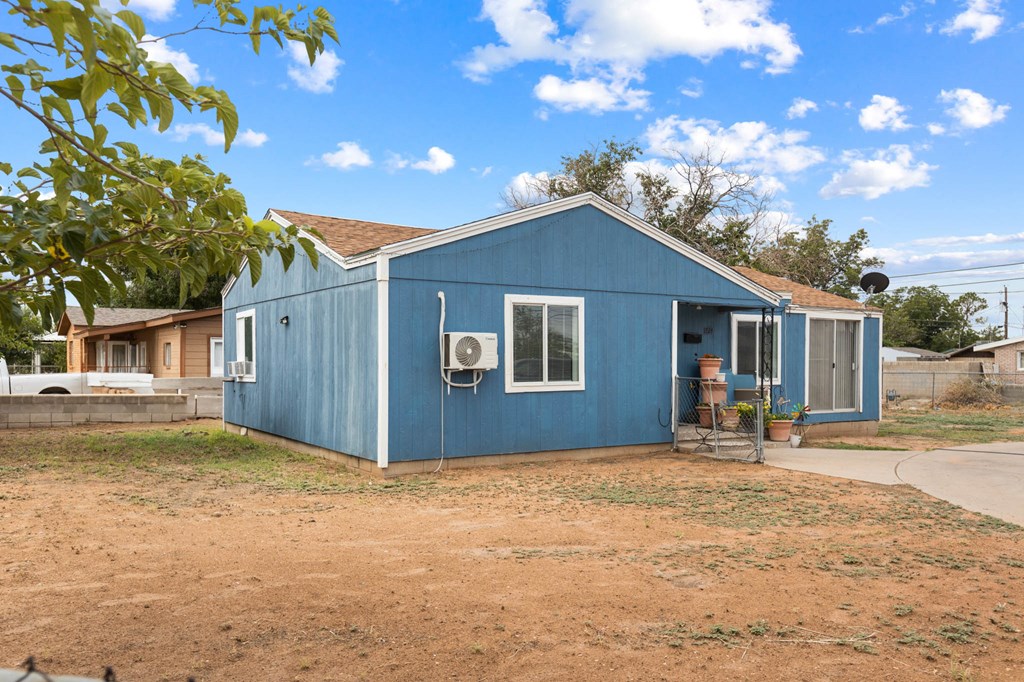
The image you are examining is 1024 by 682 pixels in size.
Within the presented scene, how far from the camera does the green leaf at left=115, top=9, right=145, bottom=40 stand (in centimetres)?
173

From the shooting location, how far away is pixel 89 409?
16156 millimetres

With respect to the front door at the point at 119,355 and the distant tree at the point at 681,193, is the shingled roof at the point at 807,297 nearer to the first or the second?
the distant tree at the point at 681,193

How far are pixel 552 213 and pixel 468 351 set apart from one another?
2424 millimetres

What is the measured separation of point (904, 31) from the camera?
16.6 metres

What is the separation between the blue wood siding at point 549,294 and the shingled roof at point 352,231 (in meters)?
1.26

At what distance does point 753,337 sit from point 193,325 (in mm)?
15234

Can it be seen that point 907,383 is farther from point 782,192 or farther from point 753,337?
point 753,337

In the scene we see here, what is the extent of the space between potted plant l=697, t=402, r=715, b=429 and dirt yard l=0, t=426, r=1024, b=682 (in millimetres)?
3314

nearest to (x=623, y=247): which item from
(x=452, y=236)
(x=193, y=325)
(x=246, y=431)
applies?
(x=452, y=236)

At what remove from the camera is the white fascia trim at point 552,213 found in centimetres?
966

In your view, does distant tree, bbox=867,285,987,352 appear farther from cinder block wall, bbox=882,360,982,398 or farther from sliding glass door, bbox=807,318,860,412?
sliding glass door, bbox=807,318,860,412

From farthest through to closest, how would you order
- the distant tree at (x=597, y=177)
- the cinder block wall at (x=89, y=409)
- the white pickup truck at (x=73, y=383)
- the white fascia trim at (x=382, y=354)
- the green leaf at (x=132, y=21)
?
the distant tree at (x=597, y=177)
the white pickup truck at (x=73, y=383)
the cinder block wall at (x=89, y=409)
the white fascia trim at (x=382, y=354)
the green leaf at (x=132, y=21)

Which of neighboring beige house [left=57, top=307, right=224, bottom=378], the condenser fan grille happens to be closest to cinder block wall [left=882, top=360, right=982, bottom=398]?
the condenser fan grille

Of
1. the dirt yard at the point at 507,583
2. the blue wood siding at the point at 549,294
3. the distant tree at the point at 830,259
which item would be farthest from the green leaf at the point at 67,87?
the distant tree at the point at 830,259
